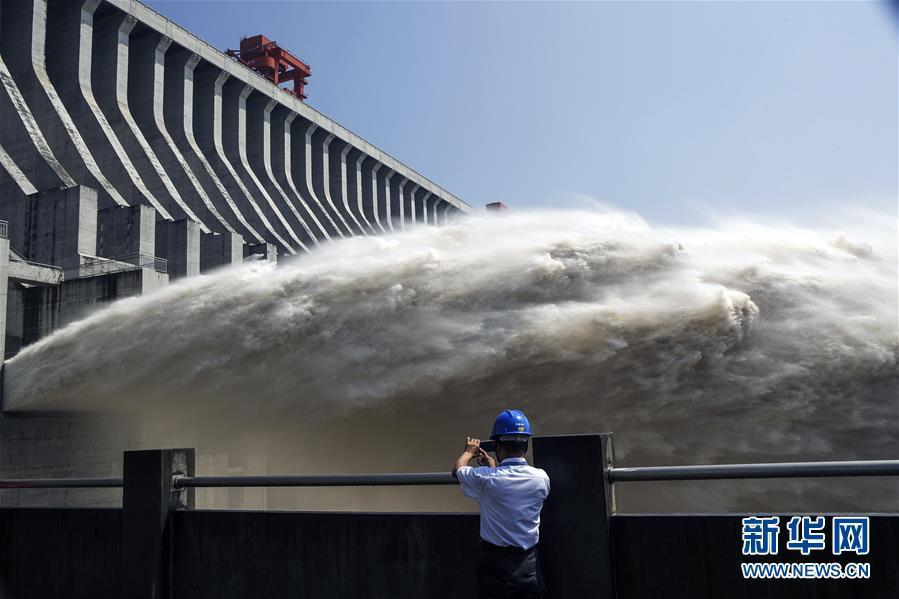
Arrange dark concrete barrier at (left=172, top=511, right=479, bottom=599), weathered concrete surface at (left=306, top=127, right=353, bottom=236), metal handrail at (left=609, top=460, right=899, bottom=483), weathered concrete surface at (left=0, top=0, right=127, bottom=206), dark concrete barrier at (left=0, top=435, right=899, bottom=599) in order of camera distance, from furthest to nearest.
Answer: weathered concrete surface at (left=306, top=127, right=353, bottom=236) → weathered concrete surface at (left=0, top=0, right=127, bottom=206) → dark concrete barrier at (left=172, top=511, right=479, bottom=599) → dark concrete barrier at (left=0, top=435, right=899, bottom=599) → metal handrail at (left=609, top=460, right=899, bottom=483)

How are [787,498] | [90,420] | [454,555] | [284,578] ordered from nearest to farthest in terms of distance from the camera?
1. [454,555]
2. [284,578]
3. [787,498]
4. [90,420]

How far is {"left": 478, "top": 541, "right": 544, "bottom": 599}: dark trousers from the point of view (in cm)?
484

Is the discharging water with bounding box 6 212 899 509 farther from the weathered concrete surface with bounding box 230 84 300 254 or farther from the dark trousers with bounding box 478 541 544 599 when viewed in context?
the weathered concrete surface with bounding box 230 84 300 254

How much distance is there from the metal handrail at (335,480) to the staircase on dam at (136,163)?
1424cm

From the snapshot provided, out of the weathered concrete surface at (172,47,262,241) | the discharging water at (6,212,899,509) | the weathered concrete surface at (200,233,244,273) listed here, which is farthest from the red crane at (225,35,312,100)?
the discharging water at (6,212,899,509)

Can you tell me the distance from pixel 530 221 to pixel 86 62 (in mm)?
41891

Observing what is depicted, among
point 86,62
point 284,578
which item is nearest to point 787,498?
point 284,578

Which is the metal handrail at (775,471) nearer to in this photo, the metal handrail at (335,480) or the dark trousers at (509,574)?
the dark trousers at (509,574)

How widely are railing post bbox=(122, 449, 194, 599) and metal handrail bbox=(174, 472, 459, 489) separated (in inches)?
7.4

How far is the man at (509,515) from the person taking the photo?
4.87 m

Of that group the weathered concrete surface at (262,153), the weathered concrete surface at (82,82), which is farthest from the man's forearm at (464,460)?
the weathered concrete surface at (262,153)

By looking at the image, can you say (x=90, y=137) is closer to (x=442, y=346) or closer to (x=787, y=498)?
(x=442, y=346)

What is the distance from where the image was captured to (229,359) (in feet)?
41.6

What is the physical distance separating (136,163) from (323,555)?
1705 inches
